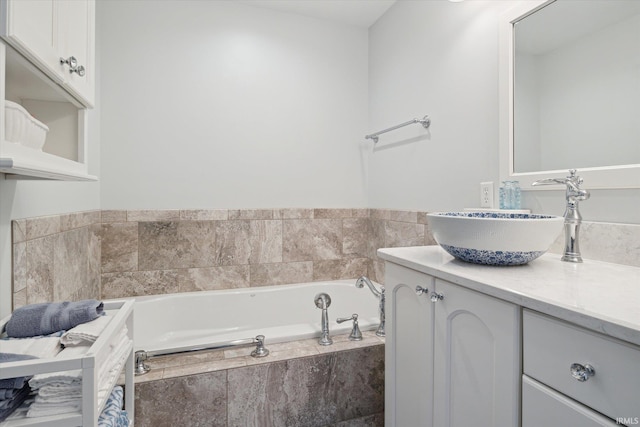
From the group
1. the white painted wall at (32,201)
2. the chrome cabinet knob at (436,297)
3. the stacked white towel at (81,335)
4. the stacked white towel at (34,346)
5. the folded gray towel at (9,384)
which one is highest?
the white painted wall at (32,201)

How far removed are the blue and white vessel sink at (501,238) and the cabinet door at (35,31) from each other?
3.85 feet

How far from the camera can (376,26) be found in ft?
8.73

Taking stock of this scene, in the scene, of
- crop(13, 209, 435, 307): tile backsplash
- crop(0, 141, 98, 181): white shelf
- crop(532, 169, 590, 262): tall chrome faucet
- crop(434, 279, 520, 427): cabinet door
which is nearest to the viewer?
crop(0, 141, 98, 181): white shelf

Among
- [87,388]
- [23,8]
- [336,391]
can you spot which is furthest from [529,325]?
[23,8]

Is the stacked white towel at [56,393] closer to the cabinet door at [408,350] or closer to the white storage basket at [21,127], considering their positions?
the white storage basket at [21,127]

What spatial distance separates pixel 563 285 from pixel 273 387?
1208mm

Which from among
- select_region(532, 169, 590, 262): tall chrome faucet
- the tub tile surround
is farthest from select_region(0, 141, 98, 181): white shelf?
select_region(532, 169, 590, 262): tall chrome faucet

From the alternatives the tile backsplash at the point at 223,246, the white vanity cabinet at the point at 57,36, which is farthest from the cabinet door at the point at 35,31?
the tile backsplash at the point at 223,246

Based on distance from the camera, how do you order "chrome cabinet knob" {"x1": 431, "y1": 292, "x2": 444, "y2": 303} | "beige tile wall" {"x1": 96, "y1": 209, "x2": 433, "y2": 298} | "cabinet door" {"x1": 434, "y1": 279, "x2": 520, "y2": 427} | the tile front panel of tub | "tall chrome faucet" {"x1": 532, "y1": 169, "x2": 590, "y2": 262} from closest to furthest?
"cabinet door" {"x1": 434, "y1": 279, "x2": 520, "y2": 427}
"chrome cabinet knob" {"x1": 431, "y1": 292, "x2": 444, "y2": 303}
"tall chrome faucet" {"x1": 532, "y1": 169, "x2": 590, "y2": 262}
the tile front panel of tub
"beige tile wall" {"x1": 96, "y1": 209, "x2": 433, "y2": 298}

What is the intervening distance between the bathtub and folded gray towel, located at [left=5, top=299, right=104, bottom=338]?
107 centimetres

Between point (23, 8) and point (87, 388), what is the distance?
81 cm

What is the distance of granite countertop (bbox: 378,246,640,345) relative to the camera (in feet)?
1.90

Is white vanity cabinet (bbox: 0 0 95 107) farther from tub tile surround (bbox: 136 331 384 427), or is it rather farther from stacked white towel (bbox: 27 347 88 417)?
tub tile surround (bbox: 136 331 384 427)

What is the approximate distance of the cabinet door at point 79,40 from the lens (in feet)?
2.99
